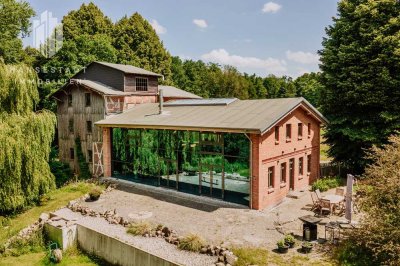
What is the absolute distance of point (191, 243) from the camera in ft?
44.0

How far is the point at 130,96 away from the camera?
96.3ft

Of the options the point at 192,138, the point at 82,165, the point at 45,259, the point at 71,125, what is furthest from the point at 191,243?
the point at 71,125

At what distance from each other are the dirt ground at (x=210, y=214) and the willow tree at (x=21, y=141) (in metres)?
3.59

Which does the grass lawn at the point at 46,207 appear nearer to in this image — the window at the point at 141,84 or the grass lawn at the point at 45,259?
the grass lawn at the point at 45,259

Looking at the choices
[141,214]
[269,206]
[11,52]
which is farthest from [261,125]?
[11,52]

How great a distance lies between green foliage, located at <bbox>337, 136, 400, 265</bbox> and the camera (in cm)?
1109

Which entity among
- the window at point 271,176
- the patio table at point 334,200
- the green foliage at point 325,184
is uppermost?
the window at point 271,176

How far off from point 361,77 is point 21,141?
75.5 ft

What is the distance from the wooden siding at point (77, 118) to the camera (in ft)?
89.8

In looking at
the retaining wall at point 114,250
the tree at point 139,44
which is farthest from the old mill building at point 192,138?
the tree at point 139,44

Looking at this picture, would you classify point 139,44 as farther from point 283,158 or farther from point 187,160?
point 283,158

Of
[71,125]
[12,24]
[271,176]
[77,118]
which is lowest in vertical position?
[271,176]

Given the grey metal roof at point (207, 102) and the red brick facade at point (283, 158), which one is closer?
the red brick facade at point (283, 158)

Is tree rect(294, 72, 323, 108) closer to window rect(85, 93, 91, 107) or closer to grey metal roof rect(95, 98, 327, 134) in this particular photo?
grey metal roof rect(95, 98, 327, 134)
